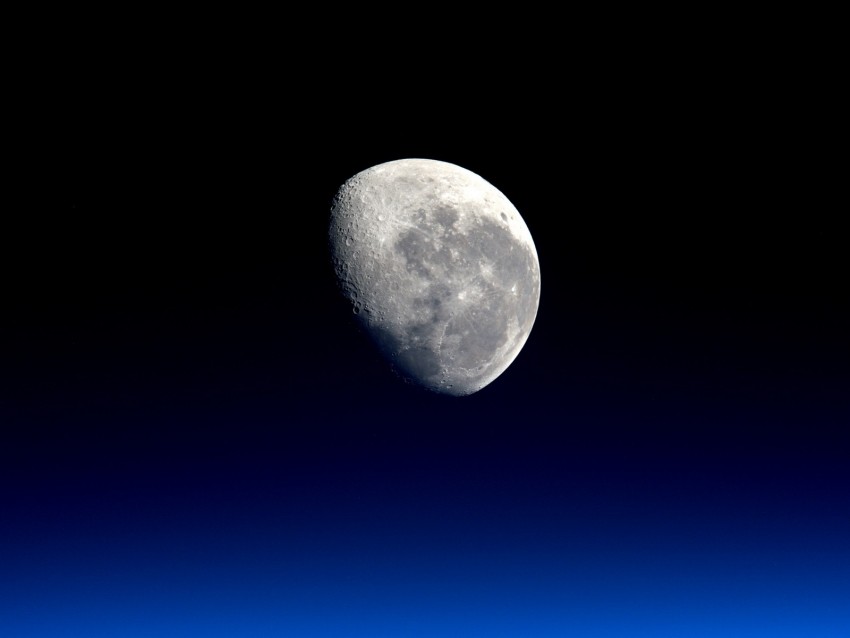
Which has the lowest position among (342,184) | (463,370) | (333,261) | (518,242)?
(463,370)

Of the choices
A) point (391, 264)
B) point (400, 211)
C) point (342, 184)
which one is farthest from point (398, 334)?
point (342, 184)

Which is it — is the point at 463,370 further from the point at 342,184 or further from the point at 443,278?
the point at 342,184

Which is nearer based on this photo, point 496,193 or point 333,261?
point 333,261

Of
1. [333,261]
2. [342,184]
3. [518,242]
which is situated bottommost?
[333,261]

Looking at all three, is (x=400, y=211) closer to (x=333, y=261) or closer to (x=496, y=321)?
(x=333, y=261)

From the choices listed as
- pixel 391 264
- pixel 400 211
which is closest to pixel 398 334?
pixel 391 264

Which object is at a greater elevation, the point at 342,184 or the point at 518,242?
the point at 342,184
